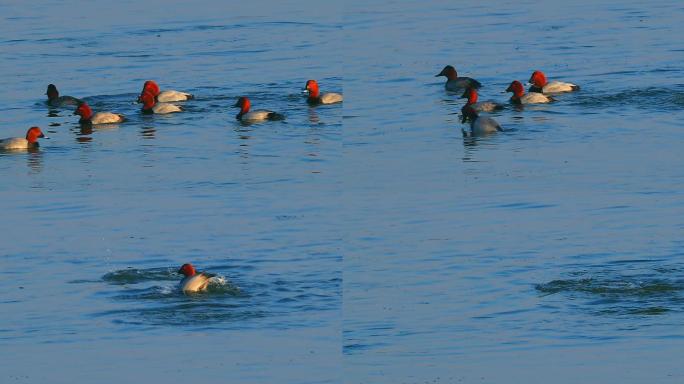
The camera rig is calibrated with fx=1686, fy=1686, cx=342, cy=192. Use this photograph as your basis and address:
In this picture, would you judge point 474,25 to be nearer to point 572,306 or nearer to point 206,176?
point 206,176

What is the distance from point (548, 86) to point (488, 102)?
1.60m

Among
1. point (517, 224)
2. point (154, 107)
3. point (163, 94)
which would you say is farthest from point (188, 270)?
point (163, 94)

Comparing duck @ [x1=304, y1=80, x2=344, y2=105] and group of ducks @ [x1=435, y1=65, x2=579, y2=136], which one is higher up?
duck @ [x1=304, y1=80, x2=344, y2=105]

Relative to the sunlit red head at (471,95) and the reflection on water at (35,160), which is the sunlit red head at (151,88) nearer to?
the reflection on water at (35,160)

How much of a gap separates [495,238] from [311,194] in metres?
2.98

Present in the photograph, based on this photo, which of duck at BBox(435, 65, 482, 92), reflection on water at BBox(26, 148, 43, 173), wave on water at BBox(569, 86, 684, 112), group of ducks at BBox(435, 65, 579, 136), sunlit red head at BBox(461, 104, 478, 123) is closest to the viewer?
reflection on water at BBox(26, 148, 43, 173)

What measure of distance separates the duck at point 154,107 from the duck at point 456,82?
531 cm

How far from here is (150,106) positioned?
30.2 meters

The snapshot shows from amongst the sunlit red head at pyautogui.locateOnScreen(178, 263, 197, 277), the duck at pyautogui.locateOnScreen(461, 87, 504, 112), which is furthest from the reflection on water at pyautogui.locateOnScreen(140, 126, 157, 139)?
the sunlit red head at pyautogui.locateOnScreen(178, 263, 197, 277)

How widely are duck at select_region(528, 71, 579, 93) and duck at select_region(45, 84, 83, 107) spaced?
27.9ft

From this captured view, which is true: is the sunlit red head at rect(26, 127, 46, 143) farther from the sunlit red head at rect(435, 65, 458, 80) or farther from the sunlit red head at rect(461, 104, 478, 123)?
the sunlit red head at rect(435, 65, 458, 80)

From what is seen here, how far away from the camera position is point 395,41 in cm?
3766

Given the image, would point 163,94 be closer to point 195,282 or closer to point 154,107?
point 154,107

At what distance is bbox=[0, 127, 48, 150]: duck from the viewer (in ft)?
89.2
